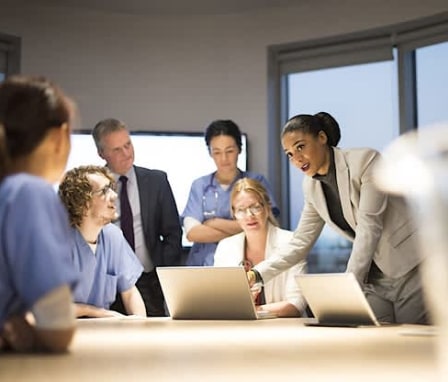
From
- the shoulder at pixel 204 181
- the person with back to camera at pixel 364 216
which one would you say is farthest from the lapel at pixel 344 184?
the shoulder at pixel 204 181

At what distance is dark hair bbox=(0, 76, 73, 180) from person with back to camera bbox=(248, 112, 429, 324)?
5.53 ft

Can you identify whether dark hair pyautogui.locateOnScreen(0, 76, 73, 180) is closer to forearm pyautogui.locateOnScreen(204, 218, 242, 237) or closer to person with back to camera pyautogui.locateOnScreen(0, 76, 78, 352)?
person with back to camera pyautogui.locateOnScreen(0, 76, 78, 352)

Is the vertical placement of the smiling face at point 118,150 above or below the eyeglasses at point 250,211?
above

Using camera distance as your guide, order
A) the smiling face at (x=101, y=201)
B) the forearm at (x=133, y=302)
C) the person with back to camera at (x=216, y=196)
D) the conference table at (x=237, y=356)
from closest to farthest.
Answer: the conference table at (x=237, y=356)
the smiling face at (x=101, y=201)
the forearm at (x=133, y=302)
the person with back to camera at (x=216, y=196)

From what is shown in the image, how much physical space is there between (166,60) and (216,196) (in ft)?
4.35

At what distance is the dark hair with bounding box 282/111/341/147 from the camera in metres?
2.94

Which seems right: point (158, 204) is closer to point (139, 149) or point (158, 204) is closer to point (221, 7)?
point (139, 149)

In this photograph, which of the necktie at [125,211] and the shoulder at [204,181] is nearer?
the necktie at [125,211]

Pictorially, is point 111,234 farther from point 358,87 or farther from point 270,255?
point 358,87

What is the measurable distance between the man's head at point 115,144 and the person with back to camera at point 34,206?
2.55 m

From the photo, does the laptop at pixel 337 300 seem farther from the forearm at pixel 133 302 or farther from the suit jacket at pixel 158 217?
the suit jacket at pixel 158 217

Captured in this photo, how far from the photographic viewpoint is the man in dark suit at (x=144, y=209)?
380 centimetres

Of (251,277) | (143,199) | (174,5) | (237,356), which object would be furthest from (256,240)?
(174,5)

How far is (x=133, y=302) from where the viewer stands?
316 cm
